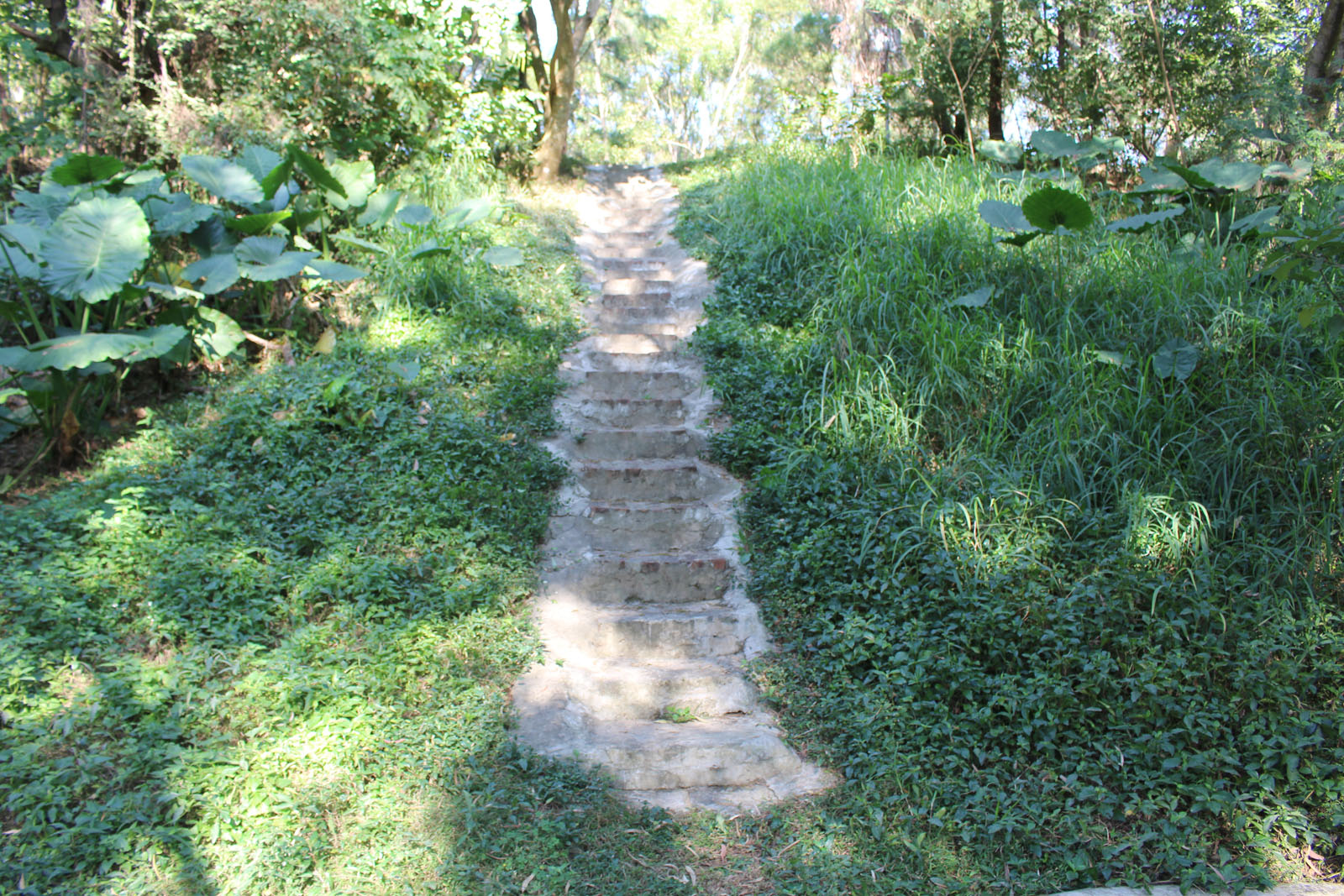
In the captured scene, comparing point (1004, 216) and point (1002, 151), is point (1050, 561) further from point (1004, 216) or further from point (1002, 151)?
point (1002, 151)

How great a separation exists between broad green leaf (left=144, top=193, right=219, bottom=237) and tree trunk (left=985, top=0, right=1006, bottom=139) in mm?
7608

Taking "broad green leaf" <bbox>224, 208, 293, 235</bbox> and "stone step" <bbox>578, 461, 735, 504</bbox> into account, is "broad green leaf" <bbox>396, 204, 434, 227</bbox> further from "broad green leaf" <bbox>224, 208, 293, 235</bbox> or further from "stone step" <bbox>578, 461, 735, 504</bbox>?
"stone step" <bbox>578, 461, 735, 504</bbox>

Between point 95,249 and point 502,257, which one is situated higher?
point 95,249

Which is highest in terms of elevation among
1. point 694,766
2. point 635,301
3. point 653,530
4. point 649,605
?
point 635,301

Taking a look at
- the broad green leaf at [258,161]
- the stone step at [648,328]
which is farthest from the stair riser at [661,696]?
the broad green leaf at [258,161]

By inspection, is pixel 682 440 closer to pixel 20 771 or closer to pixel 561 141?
pixel 20 771

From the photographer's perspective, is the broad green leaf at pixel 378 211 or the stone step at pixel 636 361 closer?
the stone step at pixel 636 361

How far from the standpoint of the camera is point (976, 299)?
5.14 m

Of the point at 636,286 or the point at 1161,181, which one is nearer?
the point at 1161,181

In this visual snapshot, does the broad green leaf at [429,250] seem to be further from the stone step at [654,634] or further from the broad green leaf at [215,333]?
the stone step at [654,634]

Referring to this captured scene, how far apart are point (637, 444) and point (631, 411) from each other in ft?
1.31

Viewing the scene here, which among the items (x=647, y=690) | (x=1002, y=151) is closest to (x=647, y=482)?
(x=647, y=690)

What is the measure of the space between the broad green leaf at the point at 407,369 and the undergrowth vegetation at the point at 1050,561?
6.85 feet

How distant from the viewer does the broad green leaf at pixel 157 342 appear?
4.80 meters
